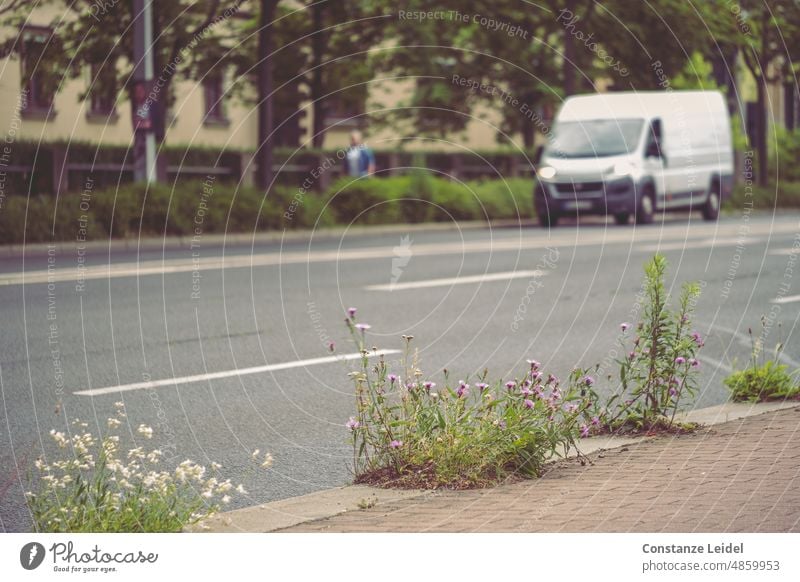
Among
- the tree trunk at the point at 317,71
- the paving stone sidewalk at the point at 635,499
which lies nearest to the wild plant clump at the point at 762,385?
the paving stone sidewalk at the point at 635,499

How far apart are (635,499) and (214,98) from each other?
128 feet

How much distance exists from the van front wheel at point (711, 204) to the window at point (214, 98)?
12.5 m

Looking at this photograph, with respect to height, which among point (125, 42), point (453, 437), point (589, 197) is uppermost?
point (125, 42)

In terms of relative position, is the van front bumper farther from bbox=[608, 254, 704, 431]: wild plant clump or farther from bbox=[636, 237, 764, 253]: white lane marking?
bbox=[608, 254, 704, 431]: wild plant clump

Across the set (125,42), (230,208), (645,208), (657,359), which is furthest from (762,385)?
(645,208)

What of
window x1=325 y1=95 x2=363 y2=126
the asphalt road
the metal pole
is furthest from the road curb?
window x1=325 y1=95 x2=363 y2=126

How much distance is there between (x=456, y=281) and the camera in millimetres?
16531

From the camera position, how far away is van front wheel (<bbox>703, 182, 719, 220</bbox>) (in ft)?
112

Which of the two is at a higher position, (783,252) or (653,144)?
(653,144)

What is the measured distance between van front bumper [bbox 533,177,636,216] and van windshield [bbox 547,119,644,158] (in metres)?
0.65

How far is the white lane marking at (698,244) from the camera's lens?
2225 cm

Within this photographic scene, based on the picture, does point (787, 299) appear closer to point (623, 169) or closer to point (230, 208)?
point (230, 208)

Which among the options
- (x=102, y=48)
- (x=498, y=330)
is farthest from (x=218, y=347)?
(x=102, y=48)

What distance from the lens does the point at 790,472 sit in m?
6.02
